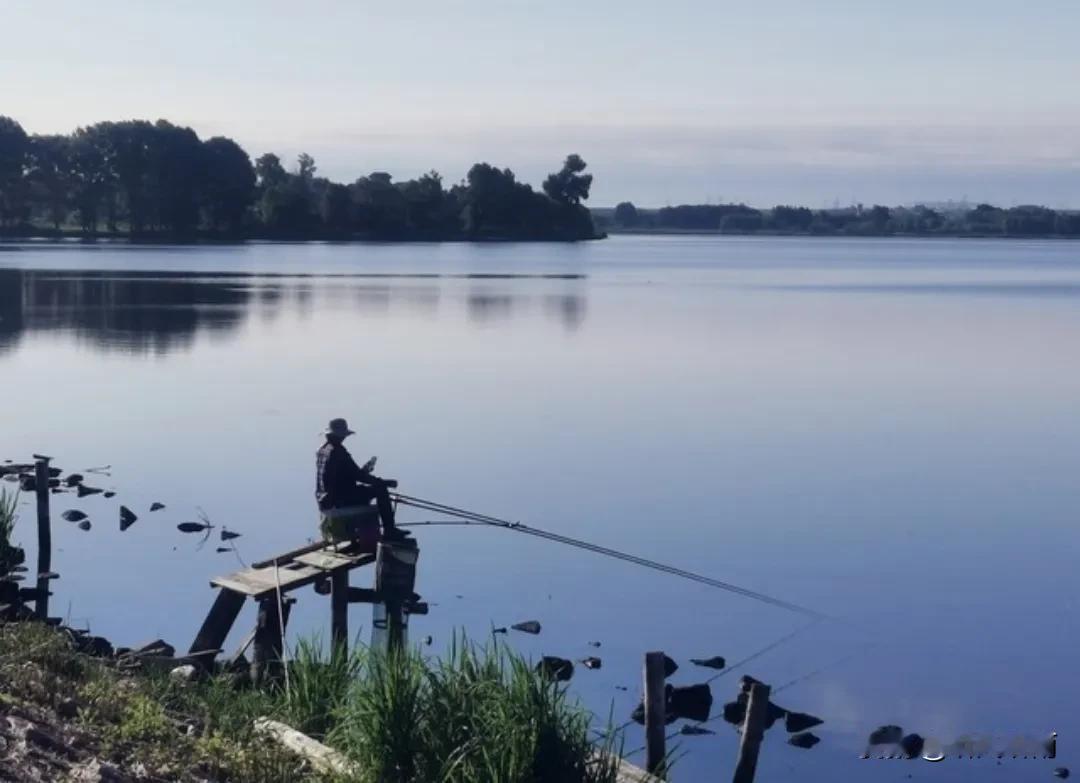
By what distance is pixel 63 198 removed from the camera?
118938mm

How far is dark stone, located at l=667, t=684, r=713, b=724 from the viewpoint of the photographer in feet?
43.4

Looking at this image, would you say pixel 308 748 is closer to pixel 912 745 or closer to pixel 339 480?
pixel 339 480

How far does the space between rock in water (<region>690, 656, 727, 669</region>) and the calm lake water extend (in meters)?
0.24

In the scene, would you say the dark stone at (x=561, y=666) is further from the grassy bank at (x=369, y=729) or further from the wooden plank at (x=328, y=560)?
the grassy bank at (x=369, y=729)

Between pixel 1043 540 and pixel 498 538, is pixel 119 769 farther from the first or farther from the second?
pixel 1043 540

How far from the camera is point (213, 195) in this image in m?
122

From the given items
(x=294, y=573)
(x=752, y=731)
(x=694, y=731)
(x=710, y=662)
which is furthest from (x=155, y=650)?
(x=752, y=731)

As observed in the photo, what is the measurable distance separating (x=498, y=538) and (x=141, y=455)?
8.88 m

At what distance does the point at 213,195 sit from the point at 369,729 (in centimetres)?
11698

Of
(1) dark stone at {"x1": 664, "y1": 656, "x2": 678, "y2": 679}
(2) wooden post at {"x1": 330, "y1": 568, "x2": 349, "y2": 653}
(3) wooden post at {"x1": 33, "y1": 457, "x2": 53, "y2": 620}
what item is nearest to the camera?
(2) wooden post at {"x1": 330, "y1": 568, "x2": 349, "y2": 653}

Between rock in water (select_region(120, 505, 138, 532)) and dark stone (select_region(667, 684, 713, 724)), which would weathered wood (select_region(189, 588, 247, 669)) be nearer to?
dark stone (select_region(667, 684, 713, 724))

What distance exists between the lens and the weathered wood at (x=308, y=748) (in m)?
8.94

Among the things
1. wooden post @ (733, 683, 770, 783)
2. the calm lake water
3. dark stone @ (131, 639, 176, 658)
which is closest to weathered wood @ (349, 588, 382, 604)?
dark stone @ (131, 639, 176, 658)

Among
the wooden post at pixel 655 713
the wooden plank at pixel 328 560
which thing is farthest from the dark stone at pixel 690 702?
the wooden plank at pixel 328 560
